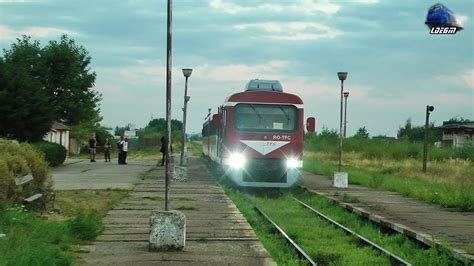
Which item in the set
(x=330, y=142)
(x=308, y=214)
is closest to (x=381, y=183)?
(x=308, y=214)

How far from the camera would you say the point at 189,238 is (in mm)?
11359

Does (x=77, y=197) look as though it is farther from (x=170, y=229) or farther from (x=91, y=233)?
(x=170, y=229)

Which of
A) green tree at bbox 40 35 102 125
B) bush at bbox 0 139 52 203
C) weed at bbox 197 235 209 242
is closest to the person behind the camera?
weed at bbox 197 235 209 242

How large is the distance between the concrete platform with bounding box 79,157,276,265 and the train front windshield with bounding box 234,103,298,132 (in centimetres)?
352

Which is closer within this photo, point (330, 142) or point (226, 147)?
point (226, 147)

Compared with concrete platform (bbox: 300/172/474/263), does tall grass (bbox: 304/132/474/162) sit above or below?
above

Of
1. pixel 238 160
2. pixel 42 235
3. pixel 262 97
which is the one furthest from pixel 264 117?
pixel 42 235

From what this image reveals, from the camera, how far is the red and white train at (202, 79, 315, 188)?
69.3 ft

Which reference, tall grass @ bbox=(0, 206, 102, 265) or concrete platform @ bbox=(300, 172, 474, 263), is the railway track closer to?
concrete platform @ bbox=(300, 172, 474, 263)

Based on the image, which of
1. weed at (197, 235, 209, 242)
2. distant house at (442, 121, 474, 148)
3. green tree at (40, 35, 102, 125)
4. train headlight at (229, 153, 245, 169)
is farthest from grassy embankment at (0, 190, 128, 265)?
distant house at (442, 121, 474, 148)

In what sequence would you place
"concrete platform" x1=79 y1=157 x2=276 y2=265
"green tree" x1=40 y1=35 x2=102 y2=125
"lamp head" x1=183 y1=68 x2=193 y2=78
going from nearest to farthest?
1. "concrete platform" x1=79 y1=157 x2=276 y2=265
2. "lamp head" x1=183 y1=68 x2=193 y2=78
3. "green tree" x1=40 y1=35 x2=102 y2=125

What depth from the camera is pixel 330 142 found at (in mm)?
66875

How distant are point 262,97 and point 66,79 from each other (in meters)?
27.6

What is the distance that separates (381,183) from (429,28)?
56.8 feet
